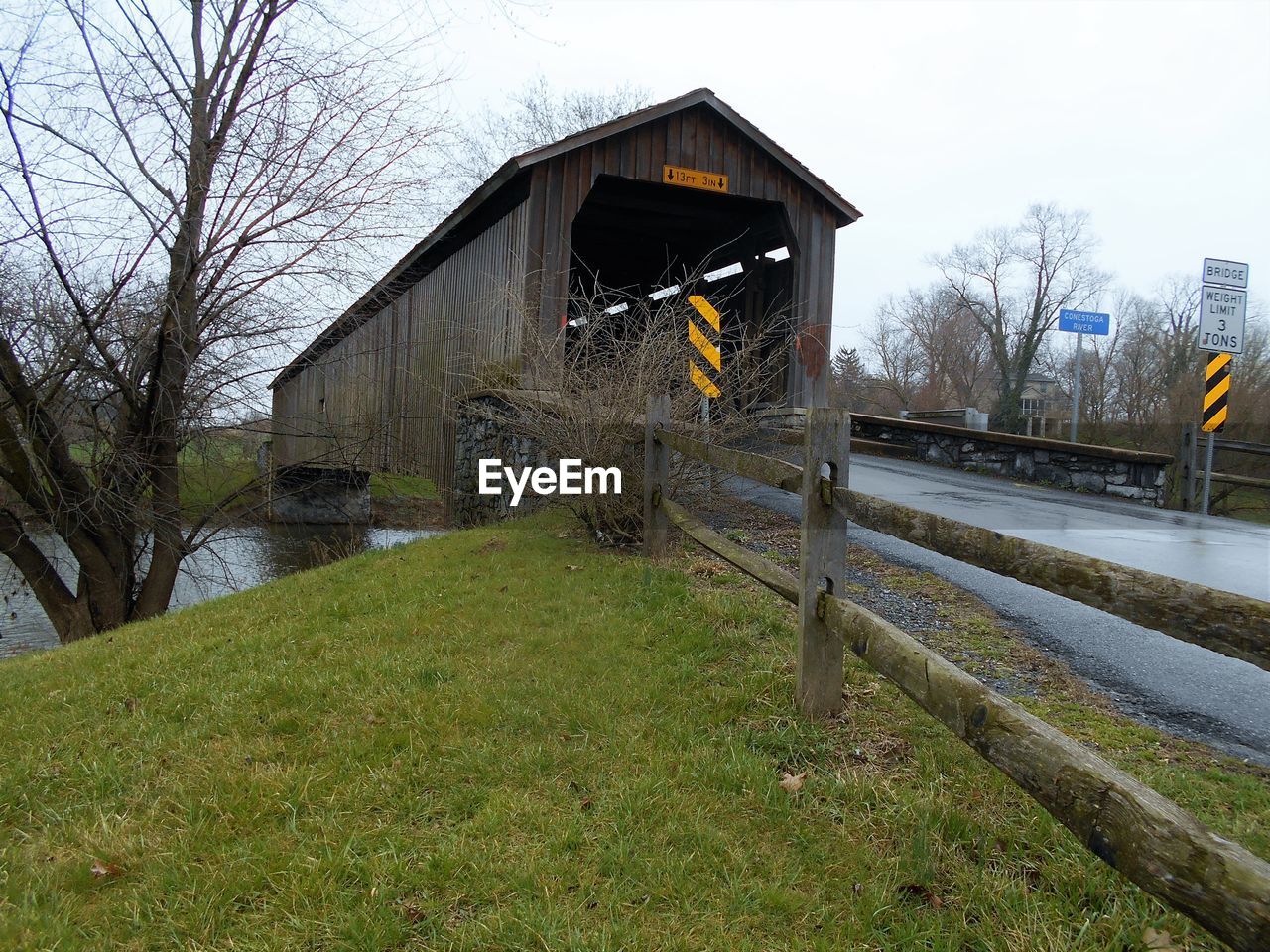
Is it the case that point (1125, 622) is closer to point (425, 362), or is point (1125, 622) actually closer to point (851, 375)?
point (425, 362)

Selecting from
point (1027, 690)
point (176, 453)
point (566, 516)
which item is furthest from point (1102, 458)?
point (176, 453)

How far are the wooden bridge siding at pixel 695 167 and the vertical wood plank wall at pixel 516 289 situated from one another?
14 mm

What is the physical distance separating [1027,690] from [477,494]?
8397mm

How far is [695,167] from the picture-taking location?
455 inches

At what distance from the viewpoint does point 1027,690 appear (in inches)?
142

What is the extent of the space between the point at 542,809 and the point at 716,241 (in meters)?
13.7

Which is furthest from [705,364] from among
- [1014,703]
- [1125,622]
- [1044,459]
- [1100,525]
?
[1044,459]

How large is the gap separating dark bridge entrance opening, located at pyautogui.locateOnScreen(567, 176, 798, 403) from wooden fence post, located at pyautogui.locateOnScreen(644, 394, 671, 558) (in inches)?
219

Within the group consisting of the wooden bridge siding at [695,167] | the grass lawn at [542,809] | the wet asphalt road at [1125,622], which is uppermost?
the wooden bridge siding at [695,167]

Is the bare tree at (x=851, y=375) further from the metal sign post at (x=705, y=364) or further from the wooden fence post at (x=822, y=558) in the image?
the wooden fence post at (x=822, y=558)

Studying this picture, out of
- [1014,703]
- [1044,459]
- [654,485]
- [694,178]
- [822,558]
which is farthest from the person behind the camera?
[1044,459]

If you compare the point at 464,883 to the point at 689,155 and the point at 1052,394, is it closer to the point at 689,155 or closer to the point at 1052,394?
the point at 689,155

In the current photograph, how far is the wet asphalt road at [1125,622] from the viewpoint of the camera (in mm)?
3484

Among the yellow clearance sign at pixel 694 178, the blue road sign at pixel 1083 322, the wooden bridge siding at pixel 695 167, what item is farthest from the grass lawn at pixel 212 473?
the blue road sign at pixel 1083 322
